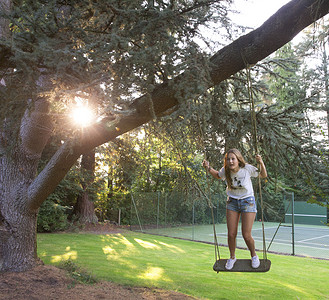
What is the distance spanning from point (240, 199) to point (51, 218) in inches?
452

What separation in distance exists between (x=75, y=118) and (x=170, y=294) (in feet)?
12.1

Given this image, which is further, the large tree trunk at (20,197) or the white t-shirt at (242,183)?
the large tree trunk at (20,197)

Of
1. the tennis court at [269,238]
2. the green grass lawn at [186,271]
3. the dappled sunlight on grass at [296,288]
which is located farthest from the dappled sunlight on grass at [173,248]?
the dappled sunlight on grass at [296,288]

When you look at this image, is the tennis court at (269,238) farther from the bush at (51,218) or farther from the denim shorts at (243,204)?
the denim shorts at (243,204)

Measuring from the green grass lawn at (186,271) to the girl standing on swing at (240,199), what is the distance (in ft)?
6.52

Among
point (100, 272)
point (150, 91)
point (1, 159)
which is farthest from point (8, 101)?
point (100, 272)

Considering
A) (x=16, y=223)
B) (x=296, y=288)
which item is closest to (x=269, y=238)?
(x=296, y=288)

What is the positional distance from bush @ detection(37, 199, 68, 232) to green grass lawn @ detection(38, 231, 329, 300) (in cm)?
174

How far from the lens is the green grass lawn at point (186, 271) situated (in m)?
6.41

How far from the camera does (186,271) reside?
26.1 ft

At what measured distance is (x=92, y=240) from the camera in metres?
12.6

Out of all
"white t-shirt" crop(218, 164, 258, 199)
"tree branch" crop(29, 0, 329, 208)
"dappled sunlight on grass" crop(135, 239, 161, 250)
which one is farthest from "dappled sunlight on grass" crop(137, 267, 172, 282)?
"dappled sunlight on grass" crop(135, 239, 161, 250)

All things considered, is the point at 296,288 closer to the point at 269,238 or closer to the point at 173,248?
the point at 173,248

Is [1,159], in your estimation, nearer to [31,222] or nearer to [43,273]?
[31,222]
